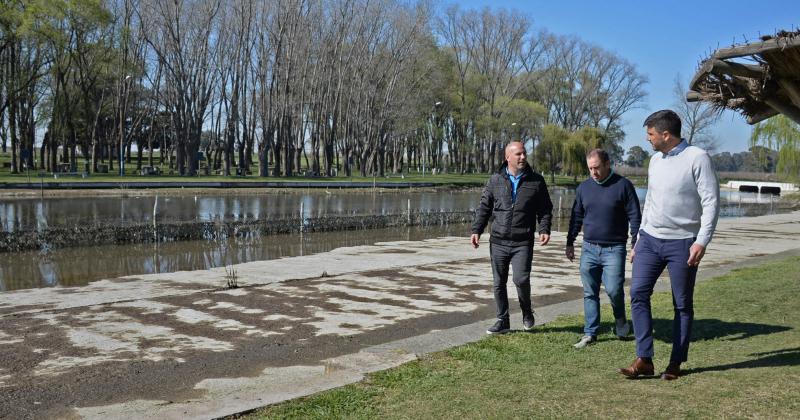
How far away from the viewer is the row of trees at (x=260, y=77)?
57.4 meters

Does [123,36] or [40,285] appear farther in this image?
[123,36]

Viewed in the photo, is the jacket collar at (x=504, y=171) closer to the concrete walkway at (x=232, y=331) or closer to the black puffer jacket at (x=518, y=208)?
the black puffer jacket at (x=518, y=208)

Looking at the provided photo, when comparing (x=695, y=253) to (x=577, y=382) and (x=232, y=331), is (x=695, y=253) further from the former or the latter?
(x=232, y=331)

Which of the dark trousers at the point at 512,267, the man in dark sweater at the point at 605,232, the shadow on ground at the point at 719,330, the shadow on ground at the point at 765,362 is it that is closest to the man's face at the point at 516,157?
the man in dark sweater at the point at 605,232

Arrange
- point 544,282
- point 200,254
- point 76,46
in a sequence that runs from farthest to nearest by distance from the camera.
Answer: point 76,46, point 200,254, point 544,282

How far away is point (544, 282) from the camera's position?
12305 millimetres

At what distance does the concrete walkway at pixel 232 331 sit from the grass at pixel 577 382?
454mm

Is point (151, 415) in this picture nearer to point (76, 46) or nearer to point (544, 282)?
point (544, 282)

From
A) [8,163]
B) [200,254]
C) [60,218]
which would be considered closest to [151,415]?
Answer: [200,254]

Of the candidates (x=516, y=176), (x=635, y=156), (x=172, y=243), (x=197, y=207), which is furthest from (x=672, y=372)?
(x=635, y=156)

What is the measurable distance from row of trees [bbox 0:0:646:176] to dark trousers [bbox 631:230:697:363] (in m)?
53.2

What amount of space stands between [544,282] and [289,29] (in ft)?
176

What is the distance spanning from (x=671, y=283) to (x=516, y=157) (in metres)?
2.27

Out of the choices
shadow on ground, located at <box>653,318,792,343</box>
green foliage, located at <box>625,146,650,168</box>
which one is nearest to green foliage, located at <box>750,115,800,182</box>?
shadow on ground, located at <box>653,318,792,343</box>
